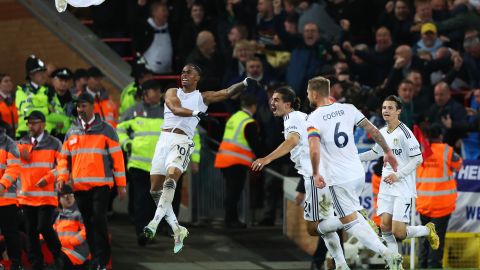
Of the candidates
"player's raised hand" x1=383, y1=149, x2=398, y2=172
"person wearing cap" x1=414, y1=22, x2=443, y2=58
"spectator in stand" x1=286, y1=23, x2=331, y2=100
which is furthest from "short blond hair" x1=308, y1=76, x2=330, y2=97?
"person wearing cap" x1=414, y1=22, x2=443, y2=58

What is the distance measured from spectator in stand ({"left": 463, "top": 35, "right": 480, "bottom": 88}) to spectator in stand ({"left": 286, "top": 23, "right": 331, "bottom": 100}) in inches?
88.2

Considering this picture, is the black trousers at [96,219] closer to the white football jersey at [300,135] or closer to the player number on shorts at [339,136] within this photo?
the white football jersey at [300,135]

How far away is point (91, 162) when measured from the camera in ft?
60.5

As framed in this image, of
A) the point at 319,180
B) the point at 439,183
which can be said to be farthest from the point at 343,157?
the point at 439,183

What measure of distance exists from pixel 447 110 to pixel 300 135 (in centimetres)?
584

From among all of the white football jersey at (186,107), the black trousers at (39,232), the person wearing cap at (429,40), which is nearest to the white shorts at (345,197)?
the white football jersey at (186,107)

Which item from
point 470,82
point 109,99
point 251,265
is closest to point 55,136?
point 109,99

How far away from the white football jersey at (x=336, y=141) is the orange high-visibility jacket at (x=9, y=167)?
4.36m

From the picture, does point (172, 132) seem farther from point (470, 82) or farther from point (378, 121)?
point (470, 82)

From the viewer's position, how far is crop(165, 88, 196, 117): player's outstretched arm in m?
17.0

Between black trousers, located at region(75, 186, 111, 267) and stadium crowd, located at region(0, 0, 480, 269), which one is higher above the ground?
stadium crowd, located at region(0, 0, 480, 269)

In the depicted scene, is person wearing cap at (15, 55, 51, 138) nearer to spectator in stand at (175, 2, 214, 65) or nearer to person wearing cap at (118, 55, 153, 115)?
person wearing cap at (118, 55, 153, 115)

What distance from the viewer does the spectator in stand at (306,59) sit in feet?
73.6

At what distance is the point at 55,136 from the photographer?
68.3 ft
